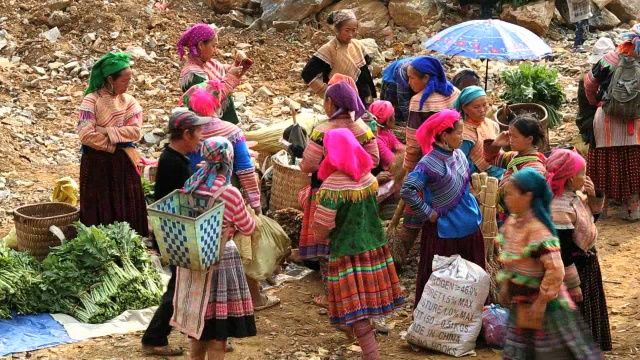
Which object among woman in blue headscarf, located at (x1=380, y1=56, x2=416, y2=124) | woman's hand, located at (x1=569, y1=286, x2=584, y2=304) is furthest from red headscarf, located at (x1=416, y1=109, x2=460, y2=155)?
woman in blue headscarf, located at (x1=380, y1=56, x2=416, y2=124)

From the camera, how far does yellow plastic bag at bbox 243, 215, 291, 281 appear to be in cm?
709

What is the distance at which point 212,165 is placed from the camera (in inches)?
213

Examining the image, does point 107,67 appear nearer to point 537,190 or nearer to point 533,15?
point 537,190

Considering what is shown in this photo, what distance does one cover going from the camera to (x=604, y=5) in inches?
551

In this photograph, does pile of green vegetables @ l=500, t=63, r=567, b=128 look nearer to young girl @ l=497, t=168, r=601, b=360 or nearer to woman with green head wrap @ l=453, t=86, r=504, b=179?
woman with green head wrap @ l=453, t=86, r=504, b=179

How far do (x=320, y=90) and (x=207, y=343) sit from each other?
3.32m

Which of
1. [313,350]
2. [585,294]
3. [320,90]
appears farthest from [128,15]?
[585,294]

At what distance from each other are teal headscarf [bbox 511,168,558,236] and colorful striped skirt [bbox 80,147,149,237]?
→ 147 inches

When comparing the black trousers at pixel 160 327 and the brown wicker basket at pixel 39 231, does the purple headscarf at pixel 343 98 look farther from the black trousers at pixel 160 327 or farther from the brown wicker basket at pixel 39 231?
the brown wicker basket at pixel 39 231

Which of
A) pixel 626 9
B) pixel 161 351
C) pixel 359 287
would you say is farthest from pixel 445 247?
pixel 626 9

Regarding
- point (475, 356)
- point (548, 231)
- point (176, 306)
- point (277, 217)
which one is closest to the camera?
point (548, 231)

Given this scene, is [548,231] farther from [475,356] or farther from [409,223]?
[409,223]

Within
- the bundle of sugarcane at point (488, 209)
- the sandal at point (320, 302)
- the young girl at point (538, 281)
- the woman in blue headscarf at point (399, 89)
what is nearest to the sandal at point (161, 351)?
the sandal at point (320, 302)

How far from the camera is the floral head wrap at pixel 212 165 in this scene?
5.36 metres
